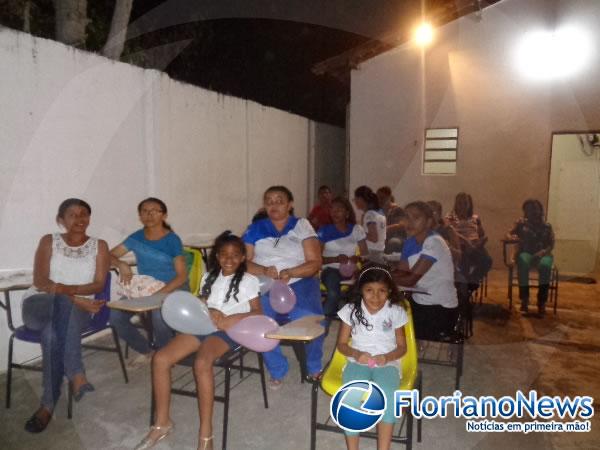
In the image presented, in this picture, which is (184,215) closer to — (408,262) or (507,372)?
(408,262)

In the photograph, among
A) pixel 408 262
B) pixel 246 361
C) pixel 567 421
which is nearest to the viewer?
pixel 567 421

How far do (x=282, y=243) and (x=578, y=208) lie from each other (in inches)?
266

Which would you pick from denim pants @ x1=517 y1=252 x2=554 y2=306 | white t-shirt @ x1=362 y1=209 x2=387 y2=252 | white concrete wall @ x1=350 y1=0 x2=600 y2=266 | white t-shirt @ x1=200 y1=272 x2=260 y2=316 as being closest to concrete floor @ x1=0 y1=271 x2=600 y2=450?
denim pants @ x1=517 y1=252 x2=554 y2=306

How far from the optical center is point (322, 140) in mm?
10156

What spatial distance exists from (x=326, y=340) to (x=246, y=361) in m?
0.92

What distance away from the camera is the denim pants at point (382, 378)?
229cm

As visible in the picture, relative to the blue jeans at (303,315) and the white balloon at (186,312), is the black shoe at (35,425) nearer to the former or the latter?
the white balloon at (186,312)

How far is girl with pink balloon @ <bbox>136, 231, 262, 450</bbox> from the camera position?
2609mm

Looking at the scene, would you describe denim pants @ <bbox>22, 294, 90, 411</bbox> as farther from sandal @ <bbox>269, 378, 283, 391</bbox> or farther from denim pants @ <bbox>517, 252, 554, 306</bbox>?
denim pants @ <bbox>517, 252, 554, 306</bbox>

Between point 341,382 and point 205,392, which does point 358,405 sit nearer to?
point 341,382

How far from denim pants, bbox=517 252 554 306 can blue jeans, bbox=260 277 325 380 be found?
3.25 meters

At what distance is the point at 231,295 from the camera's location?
113 inches

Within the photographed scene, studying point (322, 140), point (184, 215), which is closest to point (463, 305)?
point (184, 215)

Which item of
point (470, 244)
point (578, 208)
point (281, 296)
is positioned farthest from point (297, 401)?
point (578, 208)
